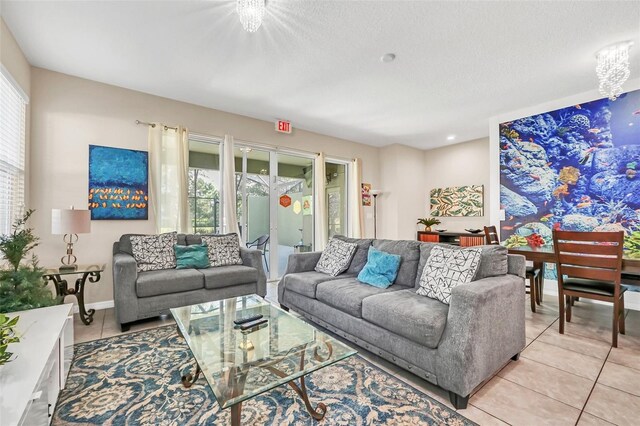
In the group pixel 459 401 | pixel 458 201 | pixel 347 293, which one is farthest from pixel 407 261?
pixel 458 201

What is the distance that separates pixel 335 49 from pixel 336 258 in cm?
217

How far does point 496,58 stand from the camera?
3.00 metres

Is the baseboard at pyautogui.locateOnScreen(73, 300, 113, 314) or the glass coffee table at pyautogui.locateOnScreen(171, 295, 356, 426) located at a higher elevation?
the glass coffee table at pyautogui.locateOnScreen(171, 295, 356, 426)

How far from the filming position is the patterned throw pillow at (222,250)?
3.64 metres

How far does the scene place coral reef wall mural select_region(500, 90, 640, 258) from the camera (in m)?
3.48

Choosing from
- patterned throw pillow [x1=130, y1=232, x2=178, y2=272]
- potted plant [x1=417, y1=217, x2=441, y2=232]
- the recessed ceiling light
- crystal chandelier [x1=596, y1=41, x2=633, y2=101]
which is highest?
the recessed ceiling light

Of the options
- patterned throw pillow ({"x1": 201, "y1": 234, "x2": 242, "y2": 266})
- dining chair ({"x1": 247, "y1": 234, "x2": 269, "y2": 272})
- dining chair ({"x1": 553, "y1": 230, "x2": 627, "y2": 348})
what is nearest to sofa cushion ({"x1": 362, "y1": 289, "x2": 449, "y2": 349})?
dining chair ({"x1": 553, "y1": 230, "x2": 627, "y2": 348})

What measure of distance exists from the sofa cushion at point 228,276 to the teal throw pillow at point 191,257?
5.6 inches

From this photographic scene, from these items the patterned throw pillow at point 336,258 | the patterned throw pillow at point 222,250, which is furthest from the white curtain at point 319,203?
the patterned throw pillow at point 336,258

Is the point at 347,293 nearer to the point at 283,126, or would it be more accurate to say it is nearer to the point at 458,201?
the point at 283,126

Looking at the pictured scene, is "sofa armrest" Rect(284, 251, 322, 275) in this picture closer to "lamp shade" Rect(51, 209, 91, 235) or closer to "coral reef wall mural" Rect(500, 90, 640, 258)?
"lamp shade" Rect(51, 209, 91, 235)

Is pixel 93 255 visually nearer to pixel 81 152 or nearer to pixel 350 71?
pixel 81 152

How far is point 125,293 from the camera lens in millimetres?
2760

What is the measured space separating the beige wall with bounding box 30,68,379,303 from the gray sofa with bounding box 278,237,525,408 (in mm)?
2737
